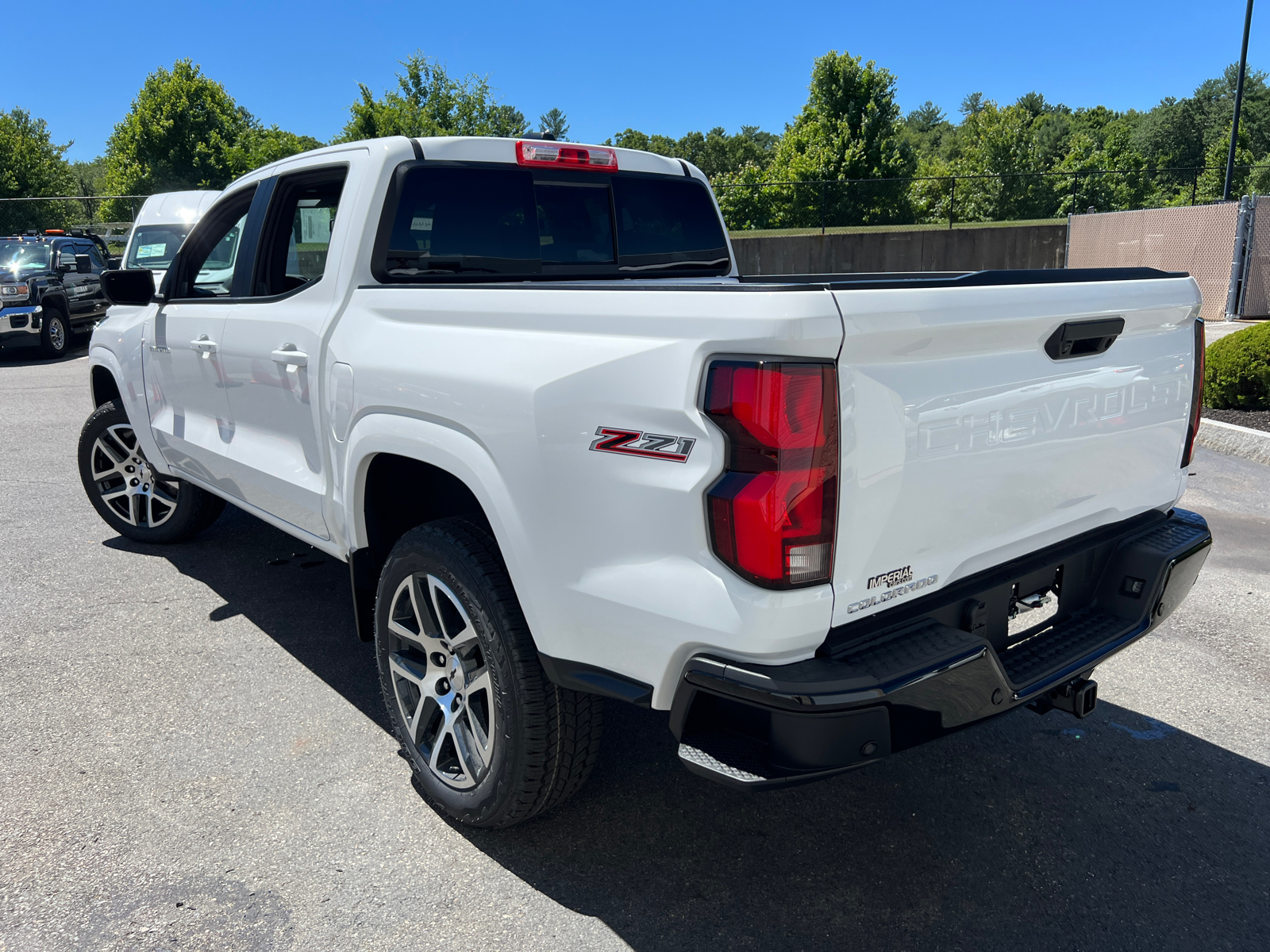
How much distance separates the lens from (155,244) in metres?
14.4

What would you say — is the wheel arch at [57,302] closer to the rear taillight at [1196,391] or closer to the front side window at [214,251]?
the front side window at [214,251]

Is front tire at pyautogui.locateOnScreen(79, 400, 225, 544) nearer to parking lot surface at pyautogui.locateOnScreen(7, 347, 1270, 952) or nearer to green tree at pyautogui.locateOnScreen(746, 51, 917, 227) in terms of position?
parking lot surface at pyautogui.locateOnScreen(7, 347, 1270, 952)

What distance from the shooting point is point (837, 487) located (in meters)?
1.95

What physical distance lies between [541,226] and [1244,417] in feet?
24.8

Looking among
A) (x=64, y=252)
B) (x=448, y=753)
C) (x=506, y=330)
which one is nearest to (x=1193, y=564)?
(x=506, y=330)

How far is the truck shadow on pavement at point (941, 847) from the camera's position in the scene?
244 centimetres

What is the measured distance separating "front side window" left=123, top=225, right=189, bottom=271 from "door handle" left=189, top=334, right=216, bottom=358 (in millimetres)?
11776

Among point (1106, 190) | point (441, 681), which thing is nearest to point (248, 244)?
point (441, 681)

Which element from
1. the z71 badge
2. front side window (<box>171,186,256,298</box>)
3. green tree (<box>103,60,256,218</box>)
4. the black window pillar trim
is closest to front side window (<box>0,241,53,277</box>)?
front side window (<box>171,186,256,298</box>)

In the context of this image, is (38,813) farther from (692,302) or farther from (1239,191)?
(1239,191)

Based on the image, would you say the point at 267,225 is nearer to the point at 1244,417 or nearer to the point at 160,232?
the point at 1244,417

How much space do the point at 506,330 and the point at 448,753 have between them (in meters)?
1.34

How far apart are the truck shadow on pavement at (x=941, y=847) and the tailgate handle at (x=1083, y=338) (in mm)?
1464

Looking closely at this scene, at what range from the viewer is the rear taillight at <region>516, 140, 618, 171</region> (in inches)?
143
